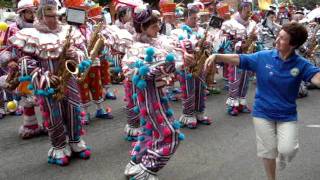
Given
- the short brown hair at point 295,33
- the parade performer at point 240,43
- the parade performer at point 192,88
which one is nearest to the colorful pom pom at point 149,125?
the short brown hair at point 295,33

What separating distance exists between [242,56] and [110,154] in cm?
239

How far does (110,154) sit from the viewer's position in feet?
18.2

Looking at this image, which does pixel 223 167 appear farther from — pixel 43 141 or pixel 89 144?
pixel 43 141

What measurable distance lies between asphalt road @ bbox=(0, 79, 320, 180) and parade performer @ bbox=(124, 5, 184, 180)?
57 centimetres

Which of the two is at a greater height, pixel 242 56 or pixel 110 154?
pixel 242 56

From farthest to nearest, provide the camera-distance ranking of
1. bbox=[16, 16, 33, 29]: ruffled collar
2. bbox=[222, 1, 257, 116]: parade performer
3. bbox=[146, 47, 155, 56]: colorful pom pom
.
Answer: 1. bbox=[222, 1, 257, 116]: parade performer
2. bbox=[16, 16, 33, 29]: ruffled collar
3. bbox=[146, 47, 155, 56]: colorful pom pom

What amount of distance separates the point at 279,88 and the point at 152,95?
1.22 m

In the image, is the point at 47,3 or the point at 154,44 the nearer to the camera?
the point at 154,44

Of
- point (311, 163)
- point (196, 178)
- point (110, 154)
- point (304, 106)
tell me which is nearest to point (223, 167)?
point (196, 178)

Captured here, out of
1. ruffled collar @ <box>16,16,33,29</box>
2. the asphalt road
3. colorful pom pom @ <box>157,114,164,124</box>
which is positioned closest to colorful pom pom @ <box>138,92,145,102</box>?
colorful pom pom @ <box>157,114,164,124</box>

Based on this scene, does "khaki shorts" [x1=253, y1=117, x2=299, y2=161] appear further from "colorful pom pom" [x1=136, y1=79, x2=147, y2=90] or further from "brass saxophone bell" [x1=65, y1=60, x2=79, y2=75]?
"brass saxophone bell" [x1=65, y1=60, x2=79, y2=75]

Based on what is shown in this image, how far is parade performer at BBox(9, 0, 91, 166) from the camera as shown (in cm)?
473

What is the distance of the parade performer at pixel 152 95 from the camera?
4.00 m

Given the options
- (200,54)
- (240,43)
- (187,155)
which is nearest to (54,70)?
(187,155)
